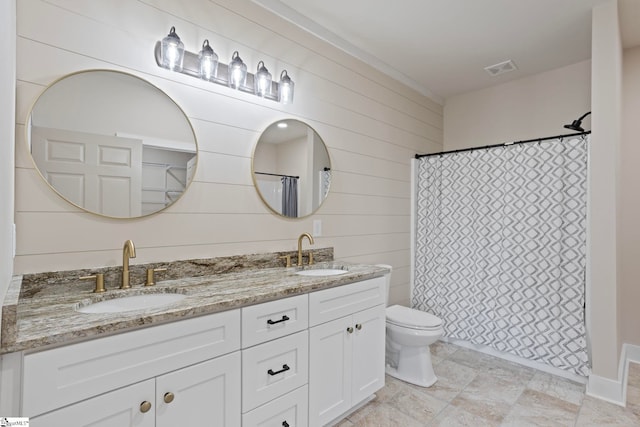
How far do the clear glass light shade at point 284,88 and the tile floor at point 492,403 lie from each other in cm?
204

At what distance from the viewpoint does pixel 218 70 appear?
1863mm

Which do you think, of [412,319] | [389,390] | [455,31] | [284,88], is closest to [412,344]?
[412,319]

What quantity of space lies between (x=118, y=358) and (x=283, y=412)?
2.69 ft

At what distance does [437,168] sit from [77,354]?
3019 millimetres

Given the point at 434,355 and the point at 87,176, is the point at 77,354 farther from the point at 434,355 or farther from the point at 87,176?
the point at 434,355

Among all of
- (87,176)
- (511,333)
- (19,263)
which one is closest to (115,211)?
(87,176)

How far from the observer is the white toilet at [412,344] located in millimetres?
2311

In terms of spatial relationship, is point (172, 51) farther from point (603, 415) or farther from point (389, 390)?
point (603, 415)

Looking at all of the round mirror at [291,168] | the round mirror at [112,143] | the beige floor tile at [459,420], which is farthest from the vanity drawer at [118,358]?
the beige floor tile at [459,420]

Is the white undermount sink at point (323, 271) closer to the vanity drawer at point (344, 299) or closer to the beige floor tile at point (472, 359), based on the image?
the vanity drawer at point (344, 299)

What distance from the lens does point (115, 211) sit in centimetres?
152

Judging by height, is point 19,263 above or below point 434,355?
above

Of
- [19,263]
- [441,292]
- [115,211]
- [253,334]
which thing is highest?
[115,211]

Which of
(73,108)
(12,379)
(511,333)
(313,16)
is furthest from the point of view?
(511,333)
